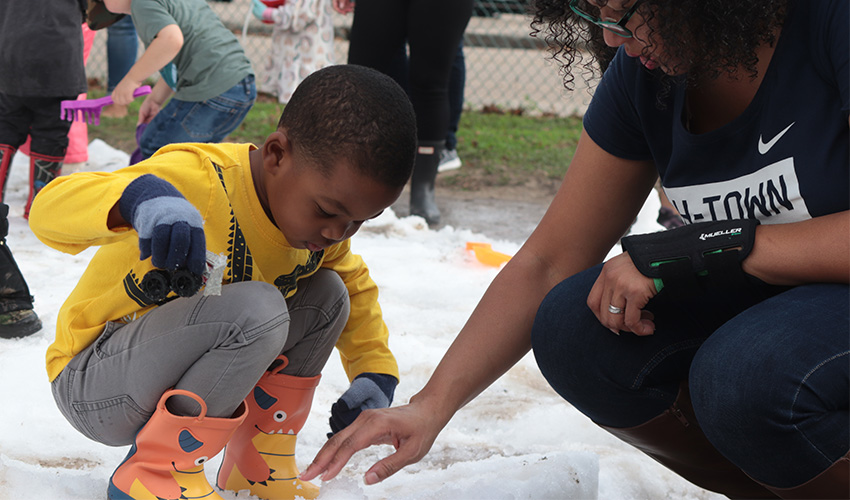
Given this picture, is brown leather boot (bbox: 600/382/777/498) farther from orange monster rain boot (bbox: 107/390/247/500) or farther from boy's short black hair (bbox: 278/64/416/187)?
orange monster rain boot (bbox: 107/390/247/500)

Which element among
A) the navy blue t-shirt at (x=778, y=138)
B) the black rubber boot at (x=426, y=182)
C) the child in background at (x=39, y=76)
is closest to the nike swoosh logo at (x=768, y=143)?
the navy blue t-shirt at (x=778, y=138)

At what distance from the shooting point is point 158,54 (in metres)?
3.00

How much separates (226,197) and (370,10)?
204 centimetres

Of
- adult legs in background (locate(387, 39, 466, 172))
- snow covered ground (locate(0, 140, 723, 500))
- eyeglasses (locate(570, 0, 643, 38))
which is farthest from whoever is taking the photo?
adult legs in background (locate(387, 39, 466, 172))

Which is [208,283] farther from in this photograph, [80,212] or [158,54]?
[158,54]

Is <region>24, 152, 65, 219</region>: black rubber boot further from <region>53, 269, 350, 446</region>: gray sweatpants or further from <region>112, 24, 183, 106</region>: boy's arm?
<region>53, 269, 350, 446</region>: gray sweatpants

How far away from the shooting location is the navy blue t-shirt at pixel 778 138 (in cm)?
118

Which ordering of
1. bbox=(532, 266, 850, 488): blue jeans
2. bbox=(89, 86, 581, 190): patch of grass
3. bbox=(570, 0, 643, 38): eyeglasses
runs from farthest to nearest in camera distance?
bbox=(89, 86, 581, 190): patch of grass < bbox=(570, 0, 643, 38): eyeglasses < bbox=(532, 266, 850, 488): blue jeans

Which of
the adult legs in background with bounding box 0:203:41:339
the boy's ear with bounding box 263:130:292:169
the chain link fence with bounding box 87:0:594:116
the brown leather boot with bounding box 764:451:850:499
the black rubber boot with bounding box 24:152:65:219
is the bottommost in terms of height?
the chain link fence with bounding box 87:0:594:116

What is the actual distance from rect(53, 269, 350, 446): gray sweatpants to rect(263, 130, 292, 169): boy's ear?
198mm

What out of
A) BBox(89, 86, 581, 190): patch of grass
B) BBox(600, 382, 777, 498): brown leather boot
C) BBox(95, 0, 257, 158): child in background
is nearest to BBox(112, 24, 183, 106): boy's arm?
BBox(95, 0, 257, 158): child in background

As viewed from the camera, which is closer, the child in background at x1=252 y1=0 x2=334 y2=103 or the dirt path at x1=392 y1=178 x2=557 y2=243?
the dirt path at x1=392 y1=178 x2=557 y2=243

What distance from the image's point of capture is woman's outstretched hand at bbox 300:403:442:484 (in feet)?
4.09

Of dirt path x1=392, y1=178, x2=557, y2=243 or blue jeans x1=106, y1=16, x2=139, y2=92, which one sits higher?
blue jeans x1=106, y1=16, x2=139, y2=92
